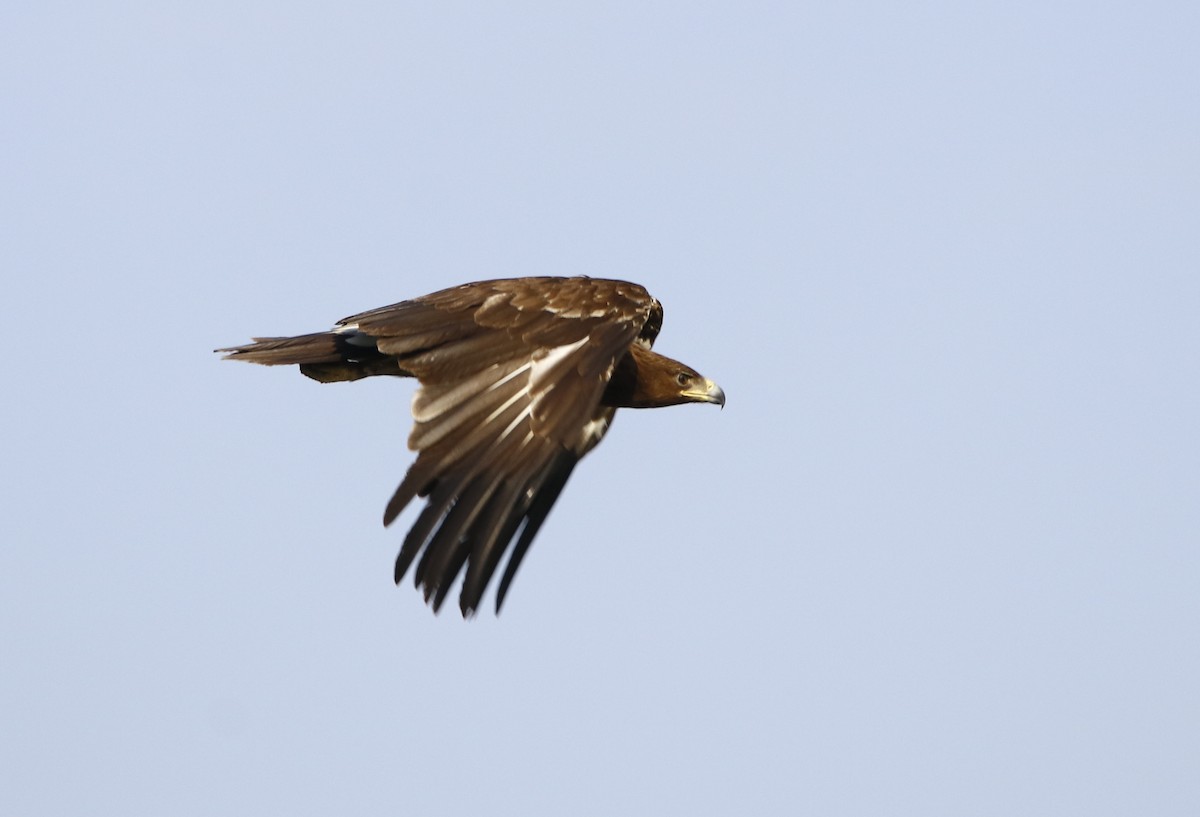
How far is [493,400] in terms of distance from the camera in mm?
8375

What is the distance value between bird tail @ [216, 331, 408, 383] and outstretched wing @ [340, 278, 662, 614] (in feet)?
1.65

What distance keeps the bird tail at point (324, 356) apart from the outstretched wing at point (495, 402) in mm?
502

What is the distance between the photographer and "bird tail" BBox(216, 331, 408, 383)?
394 inches

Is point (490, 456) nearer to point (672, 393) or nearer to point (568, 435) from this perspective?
point (568, 435)

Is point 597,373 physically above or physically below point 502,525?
above

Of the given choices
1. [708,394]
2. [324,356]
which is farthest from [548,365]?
[708,394]

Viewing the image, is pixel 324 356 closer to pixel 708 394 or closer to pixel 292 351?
pixel 292 351

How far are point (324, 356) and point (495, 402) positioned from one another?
1.96 meters

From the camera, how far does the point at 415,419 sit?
8.17 meters

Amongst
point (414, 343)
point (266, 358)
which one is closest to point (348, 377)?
point (266, 358)

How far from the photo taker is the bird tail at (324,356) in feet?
32.8

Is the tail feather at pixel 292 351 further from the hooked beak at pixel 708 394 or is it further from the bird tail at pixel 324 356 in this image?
the hooked beak at pixel 708 394

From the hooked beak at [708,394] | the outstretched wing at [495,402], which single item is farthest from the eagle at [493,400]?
the hooked beak at [708,394]

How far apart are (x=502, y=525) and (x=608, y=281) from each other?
1.93 m
